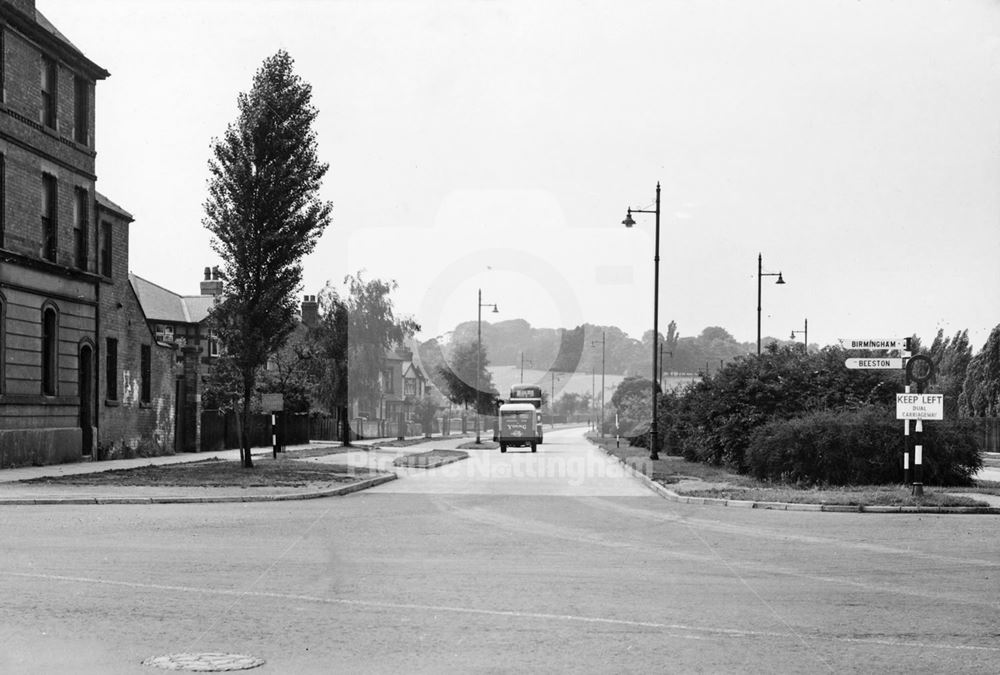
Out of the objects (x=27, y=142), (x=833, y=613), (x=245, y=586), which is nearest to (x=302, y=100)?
(x=27, y=142)

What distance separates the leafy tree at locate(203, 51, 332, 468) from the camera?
99.2ft

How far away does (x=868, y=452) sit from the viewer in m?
24.9

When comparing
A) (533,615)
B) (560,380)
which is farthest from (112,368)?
(560,380)

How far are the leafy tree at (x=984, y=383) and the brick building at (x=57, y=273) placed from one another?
48975mm

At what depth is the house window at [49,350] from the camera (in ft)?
Answer: 106

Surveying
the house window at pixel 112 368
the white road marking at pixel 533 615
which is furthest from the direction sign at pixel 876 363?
the house window at pixel 112 368

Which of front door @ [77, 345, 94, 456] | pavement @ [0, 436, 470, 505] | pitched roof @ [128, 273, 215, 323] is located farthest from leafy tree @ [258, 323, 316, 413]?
pavement @ [0, 436, 470, 505]

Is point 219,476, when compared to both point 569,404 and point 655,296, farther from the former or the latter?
point 569,404

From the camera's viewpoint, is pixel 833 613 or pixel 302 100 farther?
pixel 302 100

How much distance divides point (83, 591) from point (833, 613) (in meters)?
6.68

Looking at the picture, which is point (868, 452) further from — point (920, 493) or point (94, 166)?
point (94, 166)

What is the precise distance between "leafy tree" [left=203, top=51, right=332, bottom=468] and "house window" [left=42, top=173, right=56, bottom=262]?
5.44 metres

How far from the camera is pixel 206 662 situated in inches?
290

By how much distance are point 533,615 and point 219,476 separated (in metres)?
18.9
